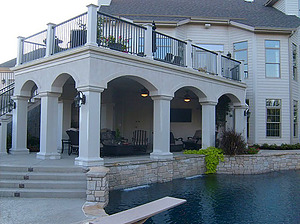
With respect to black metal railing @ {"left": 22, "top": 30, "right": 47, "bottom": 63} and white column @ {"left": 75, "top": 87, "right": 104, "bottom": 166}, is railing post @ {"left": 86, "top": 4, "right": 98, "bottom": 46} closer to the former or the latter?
white column @ {"left": 75, "top": 87, "right": 104, "bottom": 166}

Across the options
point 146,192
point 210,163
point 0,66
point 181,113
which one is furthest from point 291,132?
point 0,66

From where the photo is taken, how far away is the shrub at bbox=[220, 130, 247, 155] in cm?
1173

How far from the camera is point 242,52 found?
16562mm

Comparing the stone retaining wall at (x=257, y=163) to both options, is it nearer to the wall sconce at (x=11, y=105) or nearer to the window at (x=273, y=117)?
the window at (x=273, y=117)

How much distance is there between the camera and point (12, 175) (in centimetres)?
700

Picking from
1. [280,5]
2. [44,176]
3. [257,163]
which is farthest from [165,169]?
[280,5]

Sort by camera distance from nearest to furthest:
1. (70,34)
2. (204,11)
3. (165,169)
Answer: (70,34) → (165,169) → (204,11)

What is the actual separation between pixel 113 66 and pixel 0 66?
1744 centimetres

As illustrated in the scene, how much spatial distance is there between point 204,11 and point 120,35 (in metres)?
10.8

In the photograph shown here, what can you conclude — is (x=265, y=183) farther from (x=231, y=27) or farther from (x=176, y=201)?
A: (x=231, y=27)

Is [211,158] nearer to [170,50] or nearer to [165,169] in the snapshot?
[165,169]

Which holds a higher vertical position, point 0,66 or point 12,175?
point 0,66

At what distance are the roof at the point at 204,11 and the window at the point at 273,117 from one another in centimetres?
408

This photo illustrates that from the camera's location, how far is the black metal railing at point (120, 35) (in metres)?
8.22
